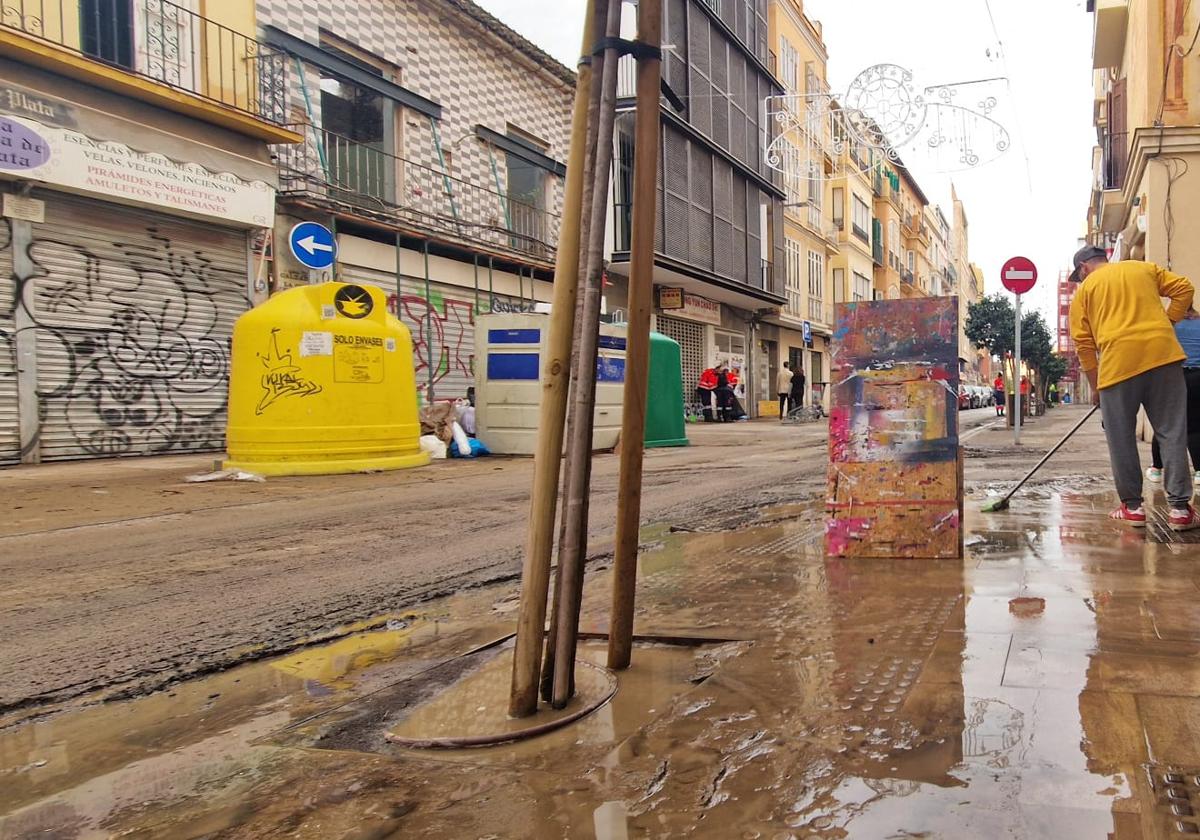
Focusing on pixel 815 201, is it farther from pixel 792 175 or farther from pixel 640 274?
pixel 640 274

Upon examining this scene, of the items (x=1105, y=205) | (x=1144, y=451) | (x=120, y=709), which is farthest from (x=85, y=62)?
(x=1105, y=205)

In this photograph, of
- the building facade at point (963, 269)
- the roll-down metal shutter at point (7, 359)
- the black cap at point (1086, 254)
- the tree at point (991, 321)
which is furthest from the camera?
the building facade at point (963, 269)

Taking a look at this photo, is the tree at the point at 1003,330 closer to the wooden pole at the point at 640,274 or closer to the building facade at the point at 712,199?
the building facade at the point at 712,199

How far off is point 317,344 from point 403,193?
784 cm

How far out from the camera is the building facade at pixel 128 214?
36.0ft

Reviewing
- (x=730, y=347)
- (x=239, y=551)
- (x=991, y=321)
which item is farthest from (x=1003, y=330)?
(x=239, y=551)

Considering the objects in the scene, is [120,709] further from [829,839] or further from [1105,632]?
[1105,632]

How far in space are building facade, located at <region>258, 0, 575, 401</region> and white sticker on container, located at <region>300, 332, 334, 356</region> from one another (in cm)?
526

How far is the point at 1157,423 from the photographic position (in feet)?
16.4

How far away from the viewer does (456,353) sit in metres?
17.7

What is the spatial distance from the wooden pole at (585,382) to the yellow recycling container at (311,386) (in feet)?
24.9

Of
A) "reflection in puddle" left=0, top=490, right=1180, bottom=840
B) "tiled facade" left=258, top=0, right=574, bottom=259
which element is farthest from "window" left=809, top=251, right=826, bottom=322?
"reflection in puddle" left=0, top=490, right=1180, bottom=840

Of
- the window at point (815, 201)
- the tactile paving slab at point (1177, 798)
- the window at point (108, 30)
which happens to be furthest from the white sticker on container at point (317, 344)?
the window at point (815, 201)

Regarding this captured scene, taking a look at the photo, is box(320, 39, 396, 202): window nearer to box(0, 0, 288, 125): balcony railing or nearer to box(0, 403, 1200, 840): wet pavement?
box(0, 0, 288, 125): balcony railing
